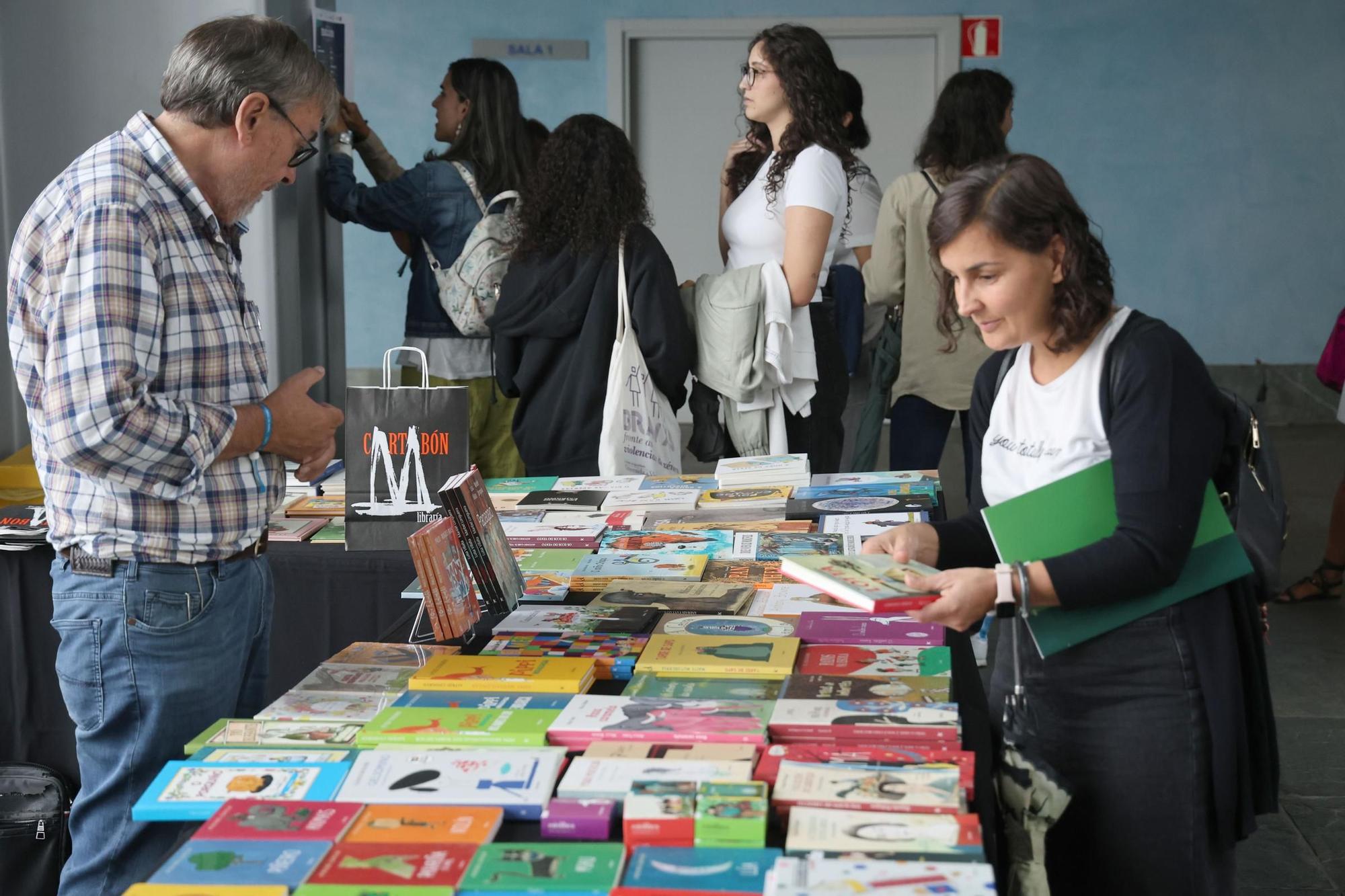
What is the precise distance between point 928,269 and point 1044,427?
2221 mm

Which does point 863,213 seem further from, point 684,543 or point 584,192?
point 684,543

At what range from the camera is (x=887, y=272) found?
3947 mm

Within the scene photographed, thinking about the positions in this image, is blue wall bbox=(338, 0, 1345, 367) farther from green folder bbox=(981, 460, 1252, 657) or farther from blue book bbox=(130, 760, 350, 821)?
blue book bbox=(130, 760, 350, 821)

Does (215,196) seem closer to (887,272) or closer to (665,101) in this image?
(887,272)

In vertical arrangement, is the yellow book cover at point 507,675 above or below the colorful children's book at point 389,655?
above

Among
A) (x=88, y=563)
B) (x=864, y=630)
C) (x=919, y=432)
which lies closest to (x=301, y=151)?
(x=88, y=563)

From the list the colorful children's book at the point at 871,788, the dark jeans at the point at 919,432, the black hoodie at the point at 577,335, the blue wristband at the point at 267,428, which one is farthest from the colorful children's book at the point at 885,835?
the dark jeans at the point at 919,432

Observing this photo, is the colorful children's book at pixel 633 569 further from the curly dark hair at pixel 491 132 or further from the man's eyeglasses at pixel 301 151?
→ the curly dark hair at pixel 491 132

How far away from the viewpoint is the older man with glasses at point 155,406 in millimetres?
1591

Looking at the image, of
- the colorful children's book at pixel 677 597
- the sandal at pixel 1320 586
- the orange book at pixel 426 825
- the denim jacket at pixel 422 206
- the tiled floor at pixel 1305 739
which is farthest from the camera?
the sandal at pixel 1320 586

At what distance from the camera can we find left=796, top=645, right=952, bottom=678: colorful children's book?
172cm

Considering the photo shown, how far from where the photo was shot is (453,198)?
3598 mm

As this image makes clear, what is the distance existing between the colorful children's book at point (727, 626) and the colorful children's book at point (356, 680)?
0.39 m

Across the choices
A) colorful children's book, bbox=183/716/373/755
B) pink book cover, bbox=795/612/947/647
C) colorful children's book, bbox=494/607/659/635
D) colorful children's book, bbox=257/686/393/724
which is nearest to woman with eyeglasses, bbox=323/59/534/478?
colorful children's book, bbox=494/607/659/635
